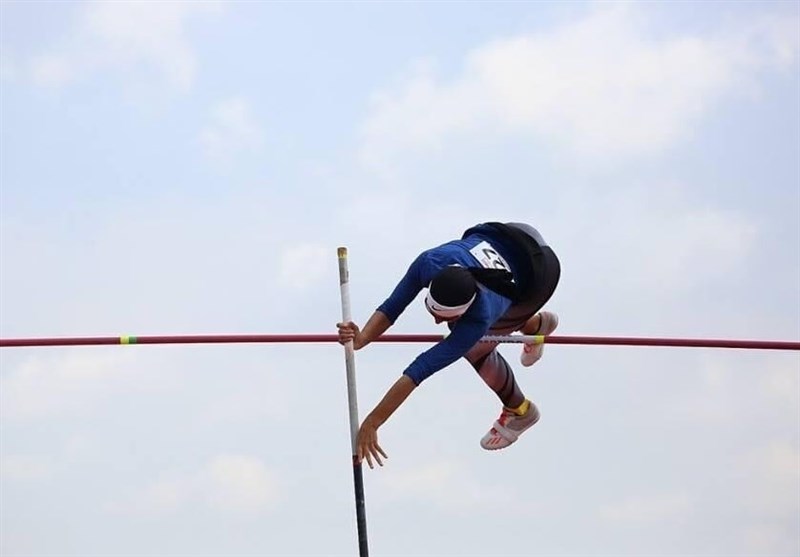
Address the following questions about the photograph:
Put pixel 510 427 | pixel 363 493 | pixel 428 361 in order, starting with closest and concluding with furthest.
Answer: pixel 428 361 < pixel 363 493 < pixel 510 427

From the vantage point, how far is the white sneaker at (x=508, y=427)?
10156mm

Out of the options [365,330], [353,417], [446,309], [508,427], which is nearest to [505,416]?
[508,427]

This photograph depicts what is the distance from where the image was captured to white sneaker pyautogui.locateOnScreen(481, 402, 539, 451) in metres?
10.2

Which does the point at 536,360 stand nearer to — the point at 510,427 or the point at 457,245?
the point at 510,427

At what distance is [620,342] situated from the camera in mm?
10172

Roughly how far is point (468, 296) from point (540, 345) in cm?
189

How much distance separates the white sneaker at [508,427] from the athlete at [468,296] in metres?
0.63

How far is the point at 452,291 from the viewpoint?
27.6 feet

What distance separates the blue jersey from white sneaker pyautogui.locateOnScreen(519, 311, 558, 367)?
109 cm

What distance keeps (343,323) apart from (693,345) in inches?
110

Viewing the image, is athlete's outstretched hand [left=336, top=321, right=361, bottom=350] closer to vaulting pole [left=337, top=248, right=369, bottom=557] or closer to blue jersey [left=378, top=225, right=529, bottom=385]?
vaulting pole [left=337, top=248, right=369, bottom=557]

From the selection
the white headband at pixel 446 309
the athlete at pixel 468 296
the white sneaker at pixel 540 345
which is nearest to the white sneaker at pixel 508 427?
the white sneaker at pixel 540 345

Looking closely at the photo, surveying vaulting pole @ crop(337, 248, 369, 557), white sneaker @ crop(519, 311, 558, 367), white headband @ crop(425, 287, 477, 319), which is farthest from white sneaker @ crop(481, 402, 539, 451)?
white headband @ crop(425, 287, 477, 319)

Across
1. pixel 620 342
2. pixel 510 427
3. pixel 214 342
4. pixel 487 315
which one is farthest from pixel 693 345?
pixel 214 342
